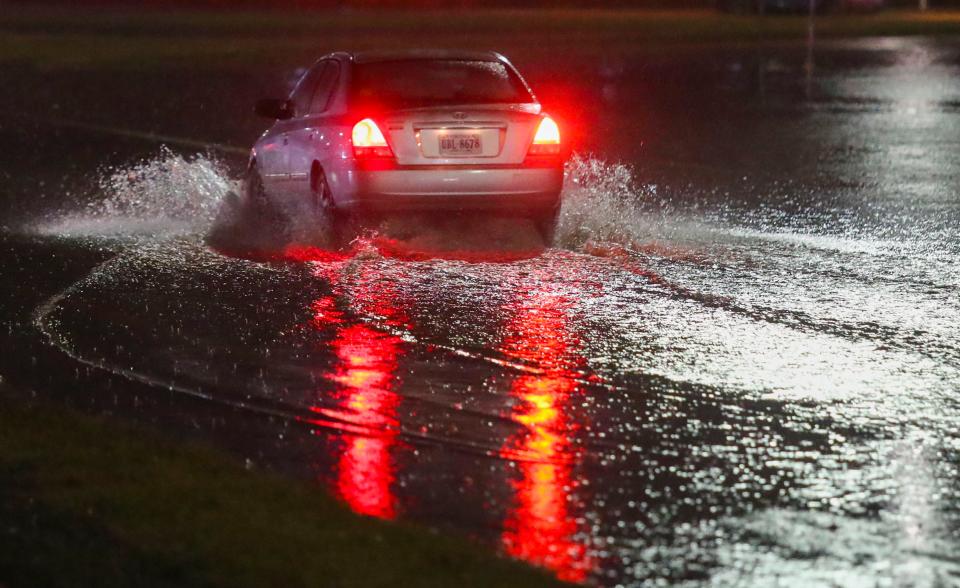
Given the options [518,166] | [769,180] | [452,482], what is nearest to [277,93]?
[769,180]

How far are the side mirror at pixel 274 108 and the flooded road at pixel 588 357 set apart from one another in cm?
107

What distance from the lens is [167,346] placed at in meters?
8.88

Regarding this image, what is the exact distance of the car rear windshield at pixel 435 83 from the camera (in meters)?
12.2

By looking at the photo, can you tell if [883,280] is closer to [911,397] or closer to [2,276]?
[911,397]

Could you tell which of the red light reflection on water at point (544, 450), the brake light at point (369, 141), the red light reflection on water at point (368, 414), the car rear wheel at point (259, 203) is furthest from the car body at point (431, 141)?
the red light reflection on water at point (368, 414)

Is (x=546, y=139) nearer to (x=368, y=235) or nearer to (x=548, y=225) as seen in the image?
(x=548, y=225)

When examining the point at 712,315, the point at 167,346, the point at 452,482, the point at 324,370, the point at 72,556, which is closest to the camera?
the point at 72,556

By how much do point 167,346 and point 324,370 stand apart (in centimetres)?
108

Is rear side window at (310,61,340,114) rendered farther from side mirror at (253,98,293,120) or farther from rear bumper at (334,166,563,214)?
rear bumper at (334,166,563,214)

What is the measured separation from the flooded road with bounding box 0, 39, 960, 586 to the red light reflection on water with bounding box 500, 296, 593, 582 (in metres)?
0.02

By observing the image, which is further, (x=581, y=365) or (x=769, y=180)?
(x=769, y=180)

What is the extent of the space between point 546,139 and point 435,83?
966 mm

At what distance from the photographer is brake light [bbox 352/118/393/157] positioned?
1185 centimetres

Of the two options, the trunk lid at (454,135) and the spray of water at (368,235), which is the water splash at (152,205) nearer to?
the spray of water at (368,235)
